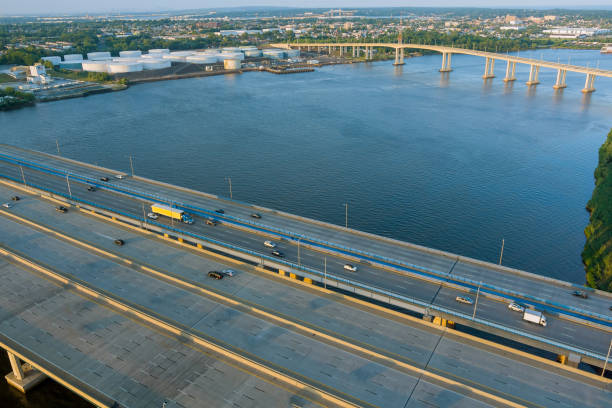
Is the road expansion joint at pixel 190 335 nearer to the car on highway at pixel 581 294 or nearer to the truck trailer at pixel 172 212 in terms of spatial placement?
the truck trailer at pixel 172 212

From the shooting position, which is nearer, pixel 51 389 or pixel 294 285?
pixel 51 389

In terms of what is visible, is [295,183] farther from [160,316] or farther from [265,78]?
[265,78]

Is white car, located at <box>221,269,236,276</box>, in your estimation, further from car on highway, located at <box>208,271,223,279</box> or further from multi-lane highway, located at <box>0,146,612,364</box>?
multi-lane highway, located at <box>0,146,612,364</box>

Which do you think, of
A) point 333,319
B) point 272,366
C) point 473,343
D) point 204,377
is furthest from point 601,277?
point 204,377

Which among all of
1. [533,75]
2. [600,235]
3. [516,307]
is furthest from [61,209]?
[533,75]

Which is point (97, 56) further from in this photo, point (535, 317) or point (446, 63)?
point (535, 317)

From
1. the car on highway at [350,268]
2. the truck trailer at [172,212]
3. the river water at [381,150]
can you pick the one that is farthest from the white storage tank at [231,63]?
the car on highway at [350,268]

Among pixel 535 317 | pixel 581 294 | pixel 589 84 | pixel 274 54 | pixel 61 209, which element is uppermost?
pixel 274 54
